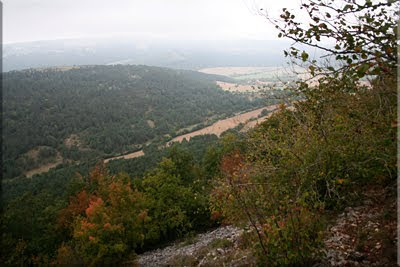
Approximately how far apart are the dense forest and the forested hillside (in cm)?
5942

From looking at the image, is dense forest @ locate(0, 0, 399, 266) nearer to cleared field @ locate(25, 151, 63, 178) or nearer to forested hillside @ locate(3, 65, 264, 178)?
cleared field @ locate(25, 151, 63, 178)

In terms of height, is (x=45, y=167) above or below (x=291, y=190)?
below

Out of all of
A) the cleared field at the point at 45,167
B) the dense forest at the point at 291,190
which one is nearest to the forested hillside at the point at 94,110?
the cleared field at the point at 45,167

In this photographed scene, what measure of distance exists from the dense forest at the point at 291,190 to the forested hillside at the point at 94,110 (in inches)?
2339

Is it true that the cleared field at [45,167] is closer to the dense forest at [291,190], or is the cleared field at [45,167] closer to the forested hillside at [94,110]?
the forested hillside at [94,110]

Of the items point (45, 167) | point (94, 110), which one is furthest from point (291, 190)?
point (94, 110)

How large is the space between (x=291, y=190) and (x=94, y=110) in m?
127

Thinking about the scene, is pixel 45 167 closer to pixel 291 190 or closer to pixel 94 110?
pixel 94 110

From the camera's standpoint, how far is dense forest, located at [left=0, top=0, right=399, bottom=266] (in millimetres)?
4645

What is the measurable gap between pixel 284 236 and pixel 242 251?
4.47 m

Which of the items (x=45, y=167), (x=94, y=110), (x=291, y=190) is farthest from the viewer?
(x=94, y=110)

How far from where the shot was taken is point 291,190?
6922mm

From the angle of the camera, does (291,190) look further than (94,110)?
No

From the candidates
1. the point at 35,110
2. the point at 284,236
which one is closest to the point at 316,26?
the point at 284,236
